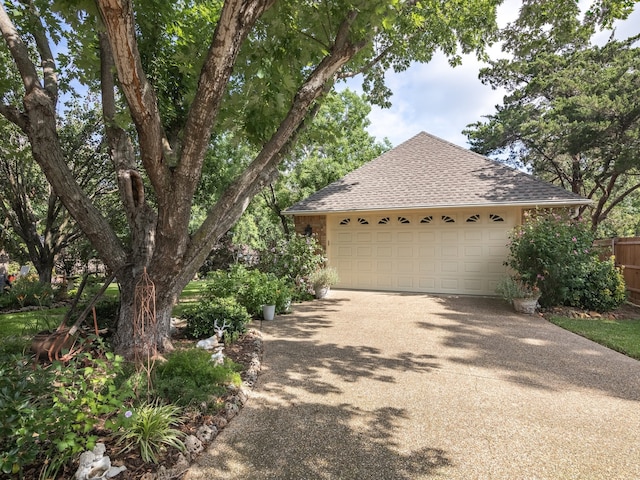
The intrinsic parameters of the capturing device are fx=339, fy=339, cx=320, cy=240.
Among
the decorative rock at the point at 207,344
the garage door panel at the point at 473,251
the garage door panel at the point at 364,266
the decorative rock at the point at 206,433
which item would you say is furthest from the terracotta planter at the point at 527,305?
the decorative rock at the point at 206,433

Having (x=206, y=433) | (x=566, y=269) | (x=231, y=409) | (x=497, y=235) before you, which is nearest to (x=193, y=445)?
(x=206, y=433)

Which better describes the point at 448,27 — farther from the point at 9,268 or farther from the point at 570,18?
the point at 9,268

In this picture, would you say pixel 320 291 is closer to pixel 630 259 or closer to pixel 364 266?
pixel 364 266

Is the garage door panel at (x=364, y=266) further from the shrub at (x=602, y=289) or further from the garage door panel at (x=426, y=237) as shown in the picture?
the shrub at (x=602, y=289)

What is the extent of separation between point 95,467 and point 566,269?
7.90 metres

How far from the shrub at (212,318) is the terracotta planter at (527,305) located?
221 inches

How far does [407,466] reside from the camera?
88.0 inches

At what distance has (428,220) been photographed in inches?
372

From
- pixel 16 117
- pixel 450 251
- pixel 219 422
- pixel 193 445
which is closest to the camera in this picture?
pixel 193 445

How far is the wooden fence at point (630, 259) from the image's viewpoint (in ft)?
25.8

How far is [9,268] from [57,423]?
15.6m


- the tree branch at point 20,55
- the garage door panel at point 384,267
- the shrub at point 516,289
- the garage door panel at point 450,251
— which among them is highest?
the tree branch at point 20,55

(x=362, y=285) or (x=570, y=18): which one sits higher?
(x=570, y=18)

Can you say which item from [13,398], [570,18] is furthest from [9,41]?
[570,18]
